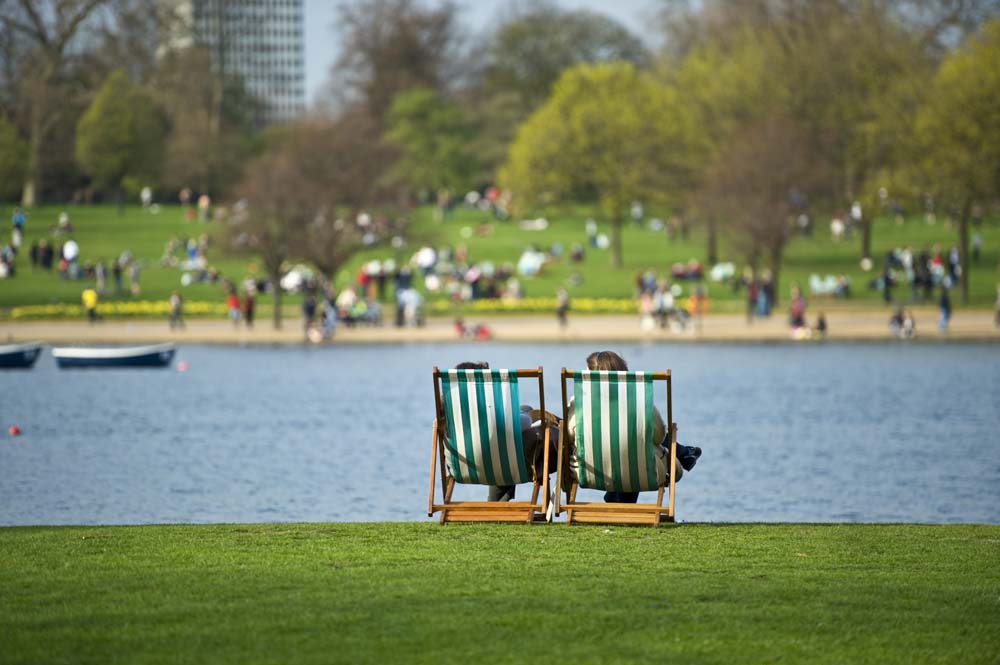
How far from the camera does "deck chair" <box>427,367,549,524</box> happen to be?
1083cm

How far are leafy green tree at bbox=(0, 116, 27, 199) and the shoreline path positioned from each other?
3129cm

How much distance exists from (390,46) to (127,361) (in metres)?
74.2

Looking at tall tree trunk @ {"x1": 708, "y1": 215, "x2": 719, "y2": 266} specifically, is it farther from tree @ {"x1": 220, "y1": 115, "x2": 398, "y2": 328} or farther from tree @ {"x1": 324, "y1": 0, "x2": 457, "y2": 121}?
tree @ {"x1": 324, "y1": 0, "x2": 457, "y2": 121}

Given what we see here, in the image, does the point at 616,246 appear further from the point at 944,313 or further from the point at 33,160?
the point at 33,160

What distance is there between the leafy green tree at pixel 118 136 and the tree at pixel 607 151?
2541cm

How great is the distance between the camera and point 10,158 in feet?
275

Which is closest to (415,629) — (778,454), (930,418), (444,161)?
(778,454)

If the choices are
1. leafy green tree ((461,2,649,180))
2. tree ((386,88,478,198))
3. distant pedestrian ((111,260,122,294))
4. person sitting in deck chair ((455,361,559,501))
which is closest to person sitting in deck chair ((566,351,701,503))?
person sitting in deck chair ((455,361,559,501))

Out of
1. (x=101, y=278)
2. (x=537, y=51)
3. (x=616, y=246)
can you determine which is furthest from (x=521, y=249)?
(x=537, y=51)

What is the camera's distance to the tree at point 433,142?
307ft

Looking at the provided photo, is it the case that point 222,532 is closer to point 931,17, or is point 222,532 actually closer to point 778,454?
point 778,454

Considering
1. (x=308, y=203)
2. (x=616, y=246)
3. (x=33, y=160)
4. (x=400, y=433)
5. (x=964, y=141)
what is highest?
(x=33, y=160)

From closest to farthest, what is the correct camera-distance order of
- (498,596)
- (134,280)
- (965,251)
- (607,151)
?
1. (498,596)
2. (965,251)
3. (134,280)
4. (607,151)

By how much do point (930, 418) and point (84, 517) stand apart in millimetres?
17740
